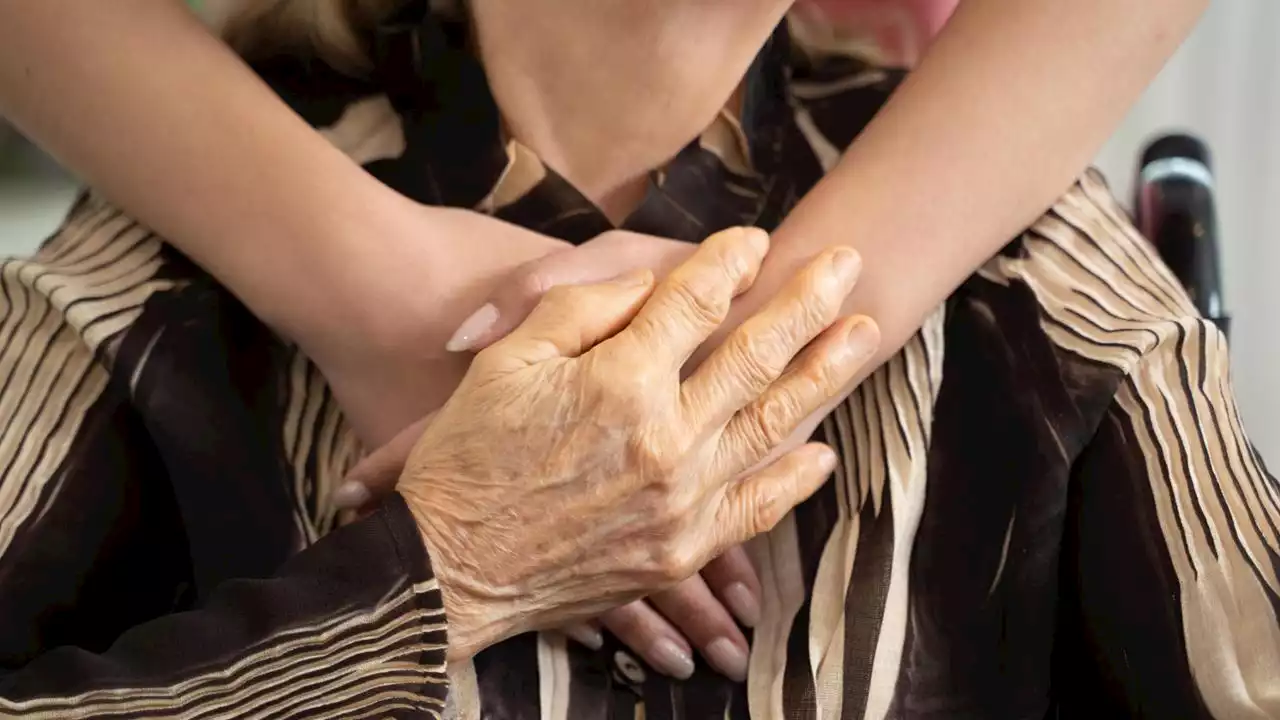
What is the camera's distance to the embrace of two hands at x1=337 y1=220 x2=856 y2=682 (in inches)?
28.9

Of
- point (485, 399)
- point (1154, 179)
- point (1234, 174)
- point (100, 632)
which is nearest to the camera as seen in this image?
point (485, 399)

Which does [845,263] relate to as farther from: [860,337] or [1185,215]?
[1185,215]

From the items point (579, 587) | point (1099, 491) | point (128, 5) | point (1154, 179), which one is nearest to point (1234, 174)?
point (1154, 179)

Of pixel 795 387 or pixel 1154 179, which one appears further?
pixel 1154 179

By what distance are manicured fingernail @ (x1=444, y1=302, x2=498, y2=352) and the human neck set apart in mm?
177

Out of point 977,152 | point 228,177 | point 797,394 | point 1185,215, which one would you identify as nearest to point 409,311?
point 228,177

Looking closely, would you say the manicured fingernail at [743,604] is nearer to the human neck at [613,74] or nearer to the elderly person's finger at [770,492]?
the elderly person's finger at [770,492]

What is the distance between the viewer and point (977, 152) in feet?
2.45

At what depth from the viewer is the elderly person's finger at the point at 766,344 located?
678 millimetres

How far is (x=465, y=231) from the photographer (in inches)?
30.9

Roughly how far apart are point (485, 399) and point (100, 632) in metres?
0.34

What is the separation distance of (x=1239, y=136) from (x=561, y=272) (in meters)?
1.28

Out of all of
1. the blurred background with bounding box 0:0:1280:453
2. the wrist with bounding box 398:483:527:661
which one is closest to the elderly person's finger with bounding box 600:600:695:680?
the wrist with bounding box 398:483:527:661

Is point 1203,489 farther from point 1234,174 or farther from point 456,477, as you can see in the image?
point 1234,174
